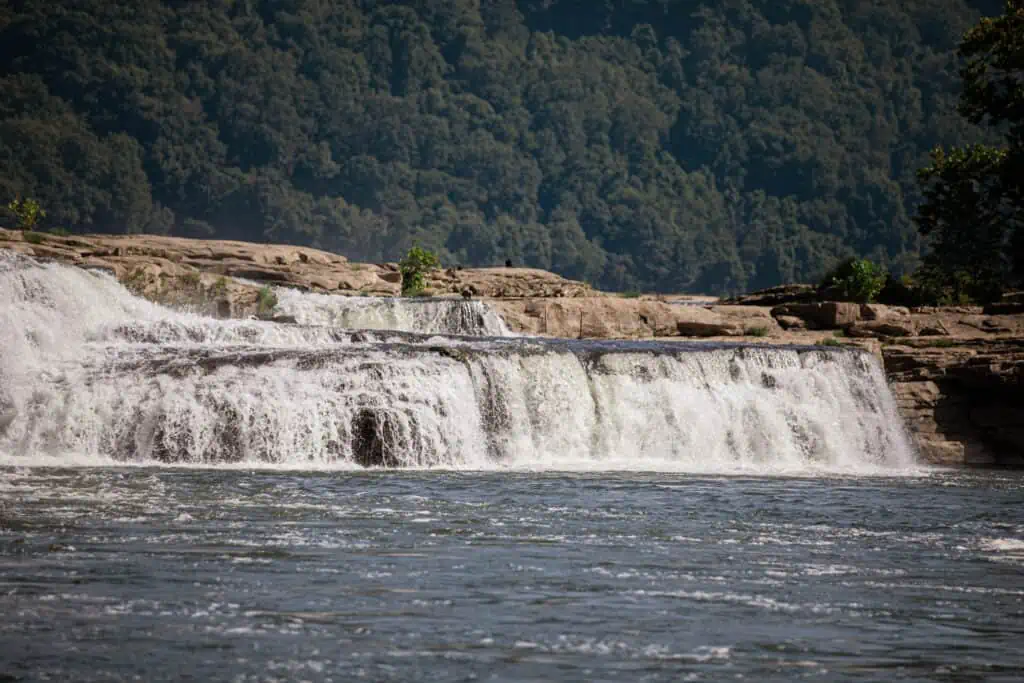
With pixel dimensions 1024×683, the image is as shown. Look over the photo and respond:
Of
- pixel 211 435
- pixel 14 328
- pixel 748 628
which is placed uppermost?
pixel 14 328

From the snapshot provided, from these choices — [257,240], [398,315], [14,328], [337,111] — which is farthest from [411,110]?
[14,328]

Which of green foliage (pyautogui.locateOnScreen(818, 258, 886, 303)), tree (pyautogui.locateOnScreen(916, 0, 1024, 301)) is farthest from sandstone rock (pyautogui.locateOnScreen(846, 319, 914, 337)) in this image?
tree (pyautogui.locateOnScreen(916, 0, 1024, 301))

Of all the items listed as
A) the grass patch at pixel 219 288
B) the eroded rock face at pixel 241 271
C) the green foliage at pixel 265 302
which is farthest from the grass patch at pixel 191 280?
the green foliage at pixel 265 302

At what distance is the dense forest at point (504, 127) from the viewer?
127 metres

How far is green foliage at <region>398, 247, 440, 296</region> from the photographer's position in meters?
47.5

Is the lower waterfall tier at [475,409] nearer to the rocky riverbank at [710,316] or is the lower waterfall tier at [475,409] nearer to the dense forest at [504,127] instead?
the rocky riverbank at [710,316]

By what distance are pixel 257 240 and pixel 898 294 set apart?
80847 mm

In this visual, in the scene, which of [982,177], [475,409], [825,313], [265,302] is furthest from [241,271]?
[982,177]

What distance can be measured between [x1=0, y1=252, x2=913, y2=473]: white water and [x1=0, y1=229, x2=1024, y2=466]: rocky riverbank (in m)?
1.22

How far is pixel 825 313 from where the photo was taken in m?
42.4

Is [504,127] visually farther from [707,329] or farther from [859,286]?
[707,329]

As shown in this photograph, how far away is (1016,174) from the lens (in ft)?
163

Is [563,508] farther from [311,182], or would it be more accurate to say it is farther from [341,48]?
[341,48]

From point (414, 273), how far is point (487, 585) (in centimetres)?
3469
